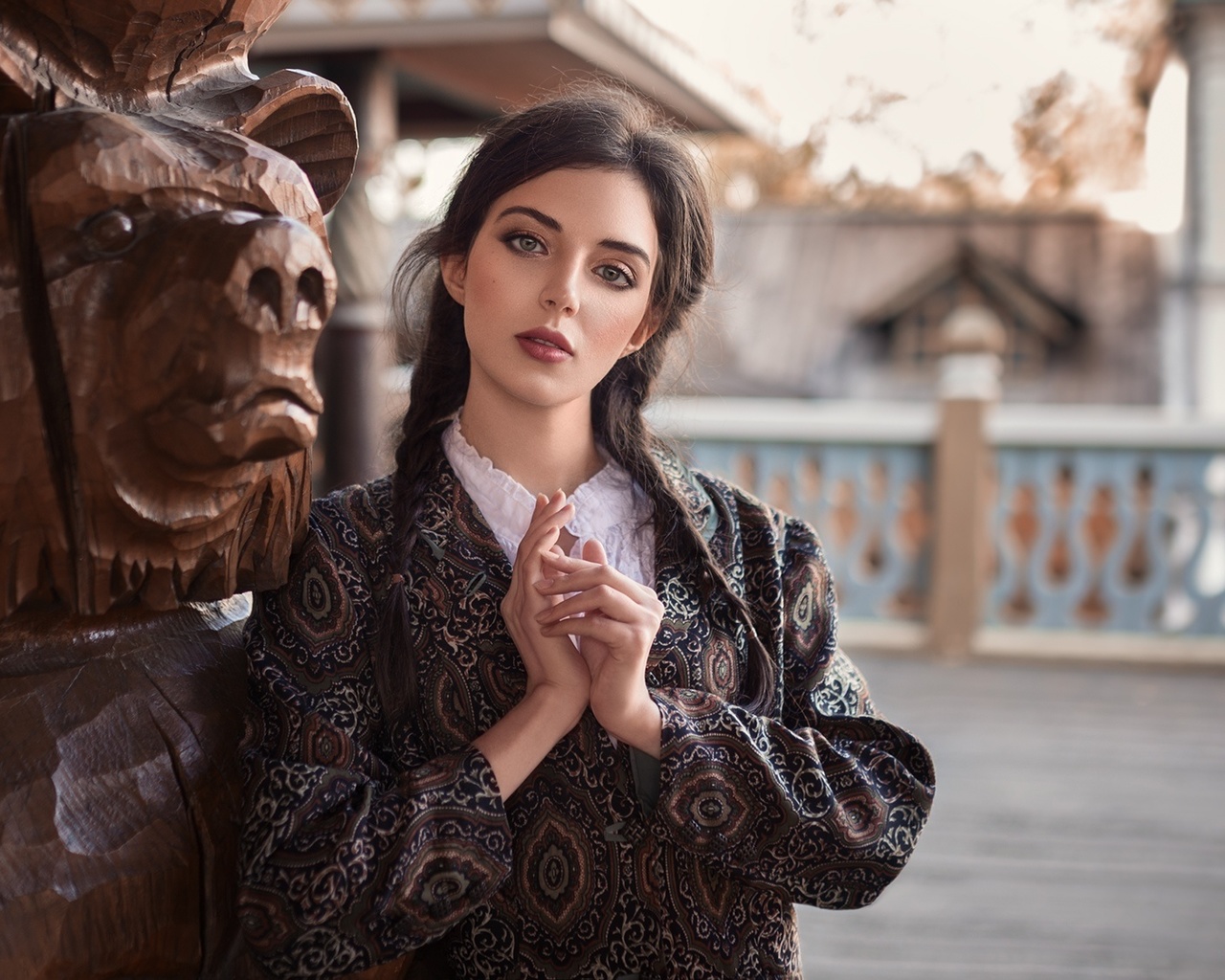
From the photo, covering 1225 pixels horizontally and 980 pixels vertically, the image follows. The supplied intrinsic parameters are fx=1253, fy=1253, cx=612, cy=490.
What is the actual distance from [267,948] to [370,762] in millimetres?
150

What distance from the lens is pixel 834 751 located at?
3.43 ft

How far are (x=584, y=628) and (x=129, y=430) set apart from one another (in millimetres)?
367

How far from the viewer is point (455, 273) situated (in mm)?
1126

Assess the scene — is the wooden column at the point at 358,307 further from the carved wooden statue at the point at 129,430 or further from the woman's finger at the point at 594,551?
the carved wooden statue at the point at 129,430

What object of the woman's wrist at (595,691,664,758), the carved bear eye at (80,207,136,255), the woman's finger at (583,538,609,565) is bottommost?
the woman's wrist at (595,691,664,758)

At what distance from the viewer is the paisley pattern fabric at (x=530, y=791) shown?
0.91 m

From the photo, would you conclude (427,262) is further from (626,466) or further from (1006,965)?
(1006,965)

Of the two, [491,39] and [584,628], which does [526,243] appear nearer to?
[584,628]

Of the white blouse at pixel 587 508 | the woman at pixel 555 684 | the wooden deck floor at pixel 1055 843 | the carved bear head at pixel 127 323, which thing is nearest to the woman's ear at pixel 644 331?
the woman at pixel 555 684

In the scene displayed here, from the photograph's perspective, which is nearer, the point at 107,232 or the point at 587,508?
the point at 107,232

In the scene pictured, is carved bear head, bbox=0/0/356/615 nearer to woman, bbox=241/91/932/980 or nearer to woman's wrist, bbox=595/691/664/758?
woman, bbox=241/91/932/980

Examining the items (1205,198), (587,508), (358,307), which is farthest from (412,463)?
(1205,198)

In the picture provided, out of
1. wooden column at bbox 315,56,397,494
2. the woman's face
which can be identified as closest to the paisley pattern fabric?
the woman's face

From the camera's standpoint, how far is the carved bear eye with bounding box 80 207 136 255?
28.2 inches
